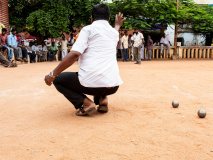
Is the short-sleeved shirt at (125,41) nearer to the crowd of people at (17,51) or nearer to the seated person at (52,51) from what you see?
the crowd of people at (17,51)

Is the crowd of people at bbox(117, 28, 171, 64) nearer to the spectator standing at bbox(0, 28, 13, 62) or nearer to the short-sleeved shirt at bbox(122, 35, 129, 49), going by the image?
the short-sleeved shirt at bbox(122, 35, 129, 49)

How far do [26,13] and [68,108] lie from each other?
17481 millimetres

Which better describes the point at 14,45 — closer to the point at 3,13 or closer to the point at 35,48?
the point at 3,13

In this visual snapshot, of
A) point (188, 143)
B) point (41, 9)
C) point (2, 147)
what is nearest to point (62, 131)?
point (2, 147)

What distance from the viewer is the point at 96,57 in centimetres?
357

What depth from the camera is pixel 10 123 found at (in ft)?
11.7

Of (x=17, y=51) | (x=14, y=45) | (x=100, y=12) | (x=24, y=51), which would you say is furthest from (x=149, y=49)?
(x=100, y=12)

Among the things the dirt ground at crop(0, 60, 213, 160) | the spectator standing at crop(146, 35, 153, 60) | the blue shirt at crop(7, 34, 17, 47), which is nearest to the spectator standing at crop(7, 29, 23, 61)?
the blue shirt at crop(7, 34, 17, 47)

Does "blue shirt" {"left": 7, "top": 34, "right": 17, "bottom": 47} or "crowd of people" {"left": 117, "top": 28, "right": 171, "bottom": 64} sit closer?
"blue shirt" {"left": 7, "top": 34, "right": 17, "bottom": 47}

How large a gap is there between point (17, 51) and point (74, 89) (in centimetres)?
1220

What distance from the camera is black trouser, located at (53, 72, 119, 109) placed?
371 centimetres

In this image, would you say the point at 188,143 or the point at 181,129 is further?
the point at 181,129

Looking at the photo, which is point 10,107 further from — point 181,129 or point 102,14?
point 181,129

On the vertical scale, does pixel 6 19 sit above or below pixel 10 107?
above
